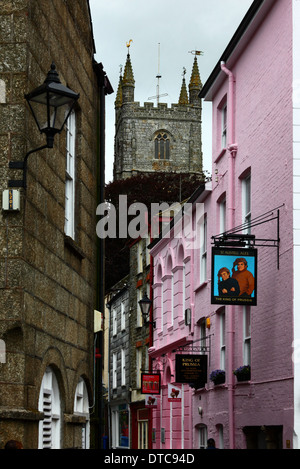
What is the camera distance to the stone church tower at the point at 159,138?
112 m

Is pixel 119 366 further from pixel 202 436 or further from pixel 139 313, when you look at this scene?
pixel 202 436

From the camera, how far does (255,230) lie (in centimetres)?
1823

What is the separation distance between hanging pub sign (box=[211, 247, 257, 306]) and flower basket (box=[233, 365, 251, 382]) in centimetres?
255

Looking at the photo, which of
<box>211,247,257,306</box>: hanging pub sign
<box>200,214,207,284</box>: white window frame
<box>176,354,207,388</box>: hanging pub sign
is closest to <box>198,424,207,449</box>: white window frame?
<box>176,354,207,388</box>: hanging pub sign

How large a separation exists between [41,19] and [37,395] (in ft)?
15.2

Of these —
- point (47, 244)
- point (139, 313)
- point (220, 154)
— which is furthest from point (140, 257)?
point (47, 244)

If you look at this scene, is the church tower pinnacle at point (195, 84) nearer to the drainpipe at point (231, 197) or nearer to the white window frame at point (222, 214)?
the white window frame at point (222, 214)

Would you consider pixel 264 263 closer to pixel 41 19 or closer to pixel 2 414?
pixel 41 19

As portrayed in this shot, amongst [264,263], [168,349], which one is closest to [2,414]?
[264,263]

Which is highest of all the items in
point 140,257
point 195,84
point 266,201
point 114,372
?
point 195,84

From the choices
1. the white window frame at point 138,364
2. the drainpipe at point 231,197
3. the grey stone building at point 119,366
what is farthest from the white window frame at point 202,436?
the grey stone building at point 119,366

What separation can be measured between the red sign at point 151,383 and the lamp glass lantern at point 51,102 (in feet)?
76.4

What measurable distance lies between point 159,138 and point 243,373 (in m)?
96.3
